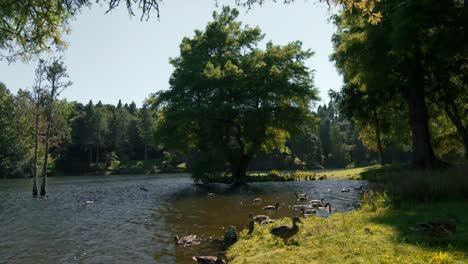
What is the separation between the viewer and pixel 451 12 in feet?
71.6

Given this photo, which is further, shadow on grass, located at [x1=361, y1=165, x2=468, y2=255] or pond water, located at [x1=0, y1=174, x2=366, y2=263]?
pond water, located at [x1=0, y1=174, x2=366, y2=263]

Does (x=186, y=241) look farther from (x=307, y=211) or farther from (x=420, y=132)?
(x=420, y=132)

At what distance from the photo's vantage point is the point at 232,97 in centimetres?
4809

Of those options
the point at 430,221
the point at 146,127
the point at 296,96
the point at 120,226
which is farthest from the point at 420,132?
the point at 146,127

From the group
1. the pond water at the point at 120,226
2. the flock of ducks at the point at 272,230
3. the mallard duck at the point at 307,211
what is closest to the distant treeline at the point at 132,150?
the pond water at the point at 120,226

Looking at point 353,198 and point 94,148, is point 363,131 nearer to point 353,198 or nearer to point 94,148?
point 353,198

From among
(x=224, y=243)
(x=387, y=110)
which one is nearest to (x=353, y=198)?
(x=224, y=243)

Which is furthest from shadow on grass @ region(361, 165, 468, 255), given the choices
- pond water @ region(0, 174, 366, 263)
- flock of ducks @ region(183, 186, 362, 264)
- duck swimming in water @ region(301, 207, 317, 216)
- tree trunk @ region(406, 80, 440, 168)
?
tree trunk @ region(406, 80, 440, 168)

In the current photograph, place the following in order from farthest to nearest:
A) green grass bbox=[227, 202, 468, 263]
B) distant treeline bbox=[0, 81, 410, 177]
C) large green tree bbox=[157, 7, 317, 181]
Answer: distant treeline bbox=[0, 81, 410, 177] < large green tree bbox=[157, 7, 317, 181] < green grass bbox=[227, 202, 468, 263]

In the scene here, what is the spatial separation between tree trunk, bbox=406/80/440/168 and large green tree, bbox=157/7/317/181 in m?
17.4

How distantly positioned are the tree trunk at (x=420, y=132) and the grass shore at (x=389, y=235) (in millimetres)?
13532

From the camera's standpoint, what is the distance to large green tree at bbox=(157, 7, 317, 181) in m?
44.8

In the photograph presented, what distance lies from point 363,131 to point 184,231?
124ft

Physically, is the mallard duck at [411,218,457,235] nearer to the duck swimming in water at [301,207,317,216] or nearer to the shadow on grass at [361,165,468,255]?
the shadow on grass at [361,165,468,255]
